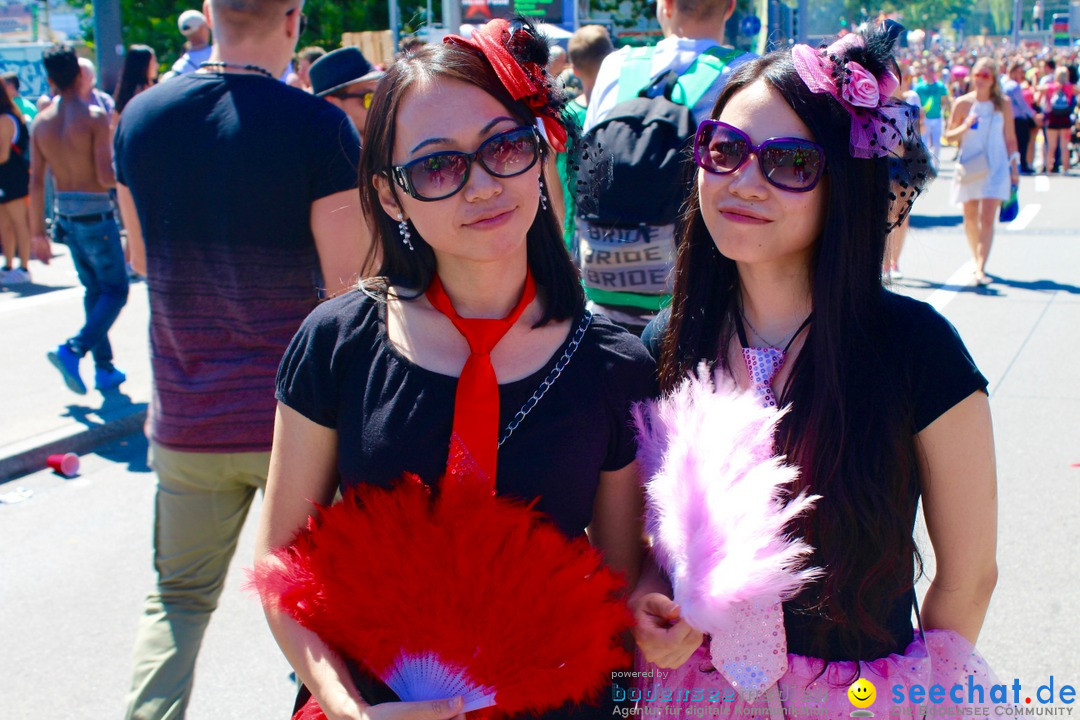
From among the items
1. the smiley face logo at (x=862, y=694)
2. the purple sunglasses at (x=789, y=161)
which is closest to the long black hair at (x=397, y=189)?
the purple sunglasses at (x=789, y=161)

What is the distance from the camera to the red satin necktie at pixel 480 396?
1765mm

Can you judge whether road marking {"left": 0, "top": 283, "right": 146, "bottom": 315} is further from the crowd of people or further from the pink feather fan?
the pink feather fan

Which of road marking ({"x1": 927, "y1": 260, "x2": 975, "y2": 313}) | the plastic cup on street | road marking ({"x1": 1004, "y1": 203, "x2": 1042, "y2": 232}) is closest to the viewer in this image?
the plastic cup on street

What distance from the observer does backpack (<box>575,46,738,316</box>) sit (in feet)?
11.2

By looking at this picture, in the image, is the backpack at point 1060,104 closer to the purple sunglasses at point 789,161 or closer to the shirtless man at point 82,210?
the shirtless man at point 82,210

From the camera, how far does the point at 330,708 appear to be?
1.69 meters

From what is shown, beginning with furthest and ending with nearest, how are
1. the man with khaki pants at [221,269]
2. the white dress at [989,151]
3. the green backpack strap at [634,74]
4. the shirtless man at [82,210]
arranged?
the white dress at [989,151] < the shirtless man at [82,210] < the green backpack strap at [634,74] < the man with khaki pants at [221,269]

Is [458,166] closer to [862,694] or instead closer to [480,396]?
[480,396]

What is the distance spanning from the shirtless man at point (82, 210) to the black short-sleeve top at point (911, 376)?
5746 mm

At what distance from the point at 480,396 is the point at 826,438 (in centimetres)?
59

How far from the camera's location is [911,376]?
1.76 m

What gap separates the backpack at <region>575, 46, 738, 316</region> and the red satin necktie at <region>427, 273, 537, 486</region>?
4.73 feet

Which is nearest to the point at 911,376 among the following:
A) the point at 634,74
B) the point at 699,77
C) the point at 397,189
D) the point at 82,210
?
the point at 397,189

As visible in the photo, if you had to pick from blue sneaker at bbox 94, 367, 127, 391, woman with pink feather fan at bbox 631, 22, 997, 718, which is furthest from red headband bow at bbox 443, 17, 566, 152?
blue sneaker at bbox 94, 367, 127, 391
